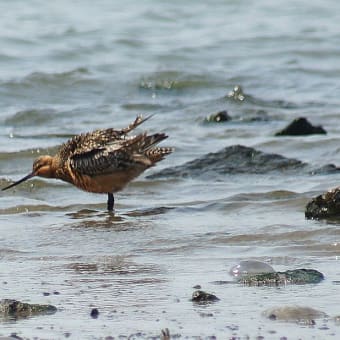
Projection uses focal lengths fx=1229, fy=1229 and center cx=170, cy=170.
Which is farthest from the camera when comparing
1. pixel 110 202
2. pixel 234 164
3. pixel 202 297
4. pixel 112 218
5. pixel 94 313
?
pixel 234 164

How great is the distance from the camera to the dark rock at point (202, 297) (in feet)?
19.5

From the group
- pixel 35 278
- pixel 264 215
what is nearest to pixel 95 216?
pixel 264 215

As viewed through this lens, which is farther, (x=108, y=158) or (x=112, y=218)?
(x=108, y=158)

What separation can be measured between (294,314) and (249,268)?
100cm

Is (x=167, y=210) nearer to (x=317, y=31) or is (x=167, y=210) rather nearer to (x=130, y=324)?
(x=130, y=324)

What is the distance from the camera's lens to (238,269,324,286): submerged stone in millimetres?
6266

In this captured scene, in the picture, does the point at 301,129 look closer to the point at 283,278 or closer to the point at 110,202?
the point at 110,202

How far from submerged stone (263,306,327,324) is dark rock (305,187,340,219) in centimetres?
253

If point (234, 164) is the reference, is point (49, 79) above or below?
above

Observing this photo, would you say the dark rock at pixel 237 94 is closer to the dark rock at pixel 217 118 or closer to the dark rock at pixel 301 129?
the dark rock at pixel 217 118

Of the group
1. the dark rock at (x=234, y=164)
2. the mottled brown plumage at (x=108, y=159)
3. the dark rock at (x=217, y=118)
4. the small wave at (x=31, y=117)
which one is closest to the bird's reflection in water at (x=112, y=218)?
the mottled brown plumage at (x=108, y=159)

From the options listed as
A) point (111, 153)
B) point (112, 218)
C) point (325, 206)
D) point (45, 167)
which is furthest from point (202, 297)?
point (45, 167)

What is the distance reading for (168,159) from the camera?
11227mm

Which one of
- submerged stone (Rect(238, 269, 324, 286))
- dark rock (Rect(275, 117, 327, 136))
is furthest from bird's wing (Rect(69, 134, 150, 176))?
submerged stone (Rect(238, 269, 324, 286))
